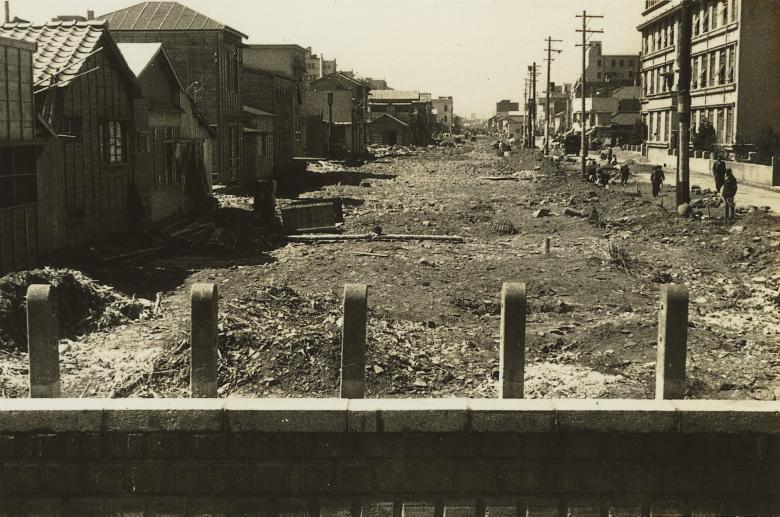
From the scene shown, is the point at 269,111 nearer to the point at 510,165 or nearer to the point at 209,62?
the point at 209,62

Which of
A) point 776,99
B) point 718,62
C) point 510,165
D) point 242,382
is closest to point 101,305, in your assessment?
point 242,382

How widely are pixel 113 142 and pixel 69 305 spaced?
8.71 meters

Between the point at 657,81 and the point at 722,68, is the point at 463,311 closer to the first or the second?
the point at 722,68

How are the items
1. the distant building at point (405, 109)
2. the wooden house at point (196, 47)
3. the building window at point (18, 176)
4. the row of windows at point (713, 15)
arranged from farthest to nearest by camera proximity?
the distant building at point (405, 109) < the row of windows at point (713, 15) < the wooden house at point (196, 47) < the building window at point (18, 176)

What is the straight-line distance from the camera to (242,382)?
10117mm

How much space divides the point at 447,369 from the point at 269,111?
37412 millimetres

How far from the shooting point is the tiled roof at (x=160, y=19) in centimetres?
3525

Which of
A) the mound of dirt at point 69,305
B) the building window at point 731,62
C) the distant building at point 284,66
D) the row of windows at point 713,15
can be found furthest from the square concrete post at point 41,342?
the row of windows at point 713,15

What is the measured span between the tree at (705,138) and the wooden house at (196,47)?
93.0 ft

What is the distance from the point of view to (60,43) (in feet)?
62.1

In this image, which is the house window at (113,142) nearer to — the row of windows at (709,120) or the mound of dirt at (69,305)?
the mound of dirt at (69,305)

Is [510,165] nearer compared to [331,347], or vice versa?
[331,347]

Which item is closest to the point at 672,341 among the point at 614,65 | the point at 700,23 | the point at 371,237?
the point at 371,237

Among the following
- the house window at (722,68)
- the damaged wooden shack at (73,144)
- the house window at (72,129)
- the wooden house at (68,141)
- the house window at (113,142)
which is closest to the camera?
the damaged wooden shack at (73,144)
